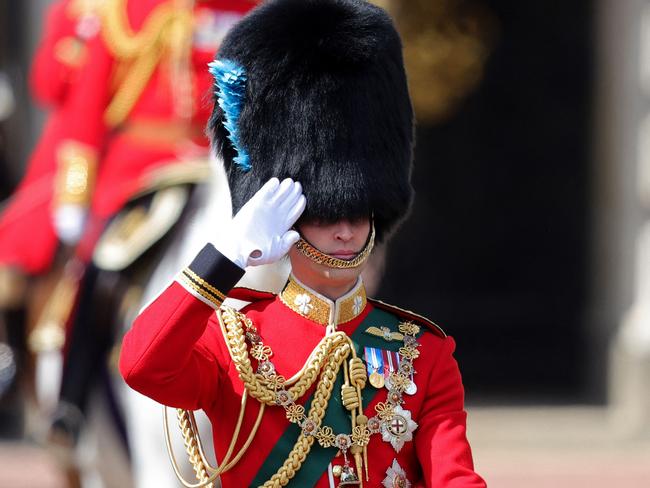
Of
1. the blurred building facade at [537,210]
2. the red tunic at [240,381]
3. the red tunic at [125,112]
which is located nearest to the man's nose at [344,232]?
the red tunic at [240,381]

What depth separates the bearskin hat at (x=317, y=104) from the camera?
7.41 ft

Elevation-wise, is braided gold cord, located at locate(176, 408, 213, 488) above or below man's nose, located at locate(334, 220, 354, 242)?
below

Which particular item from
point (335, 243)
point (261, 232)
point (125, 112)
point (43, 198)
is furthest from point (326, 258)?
point (43, 198)

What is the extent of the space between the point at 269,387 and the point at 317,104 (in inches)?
16.8

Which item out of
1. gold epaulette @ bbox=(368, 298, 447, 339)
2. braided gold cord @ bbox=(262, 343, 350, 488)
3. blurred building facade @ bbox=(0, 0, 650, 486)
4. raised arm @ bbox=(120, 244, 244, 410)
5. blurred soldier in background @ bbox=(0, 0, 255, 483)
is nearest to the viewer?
raised arm @ bbox=(120, 244, 244, 410)

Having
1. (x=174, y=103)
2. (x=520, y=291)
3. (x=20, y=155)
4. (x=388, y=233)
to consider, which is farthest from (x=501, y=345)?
(x=388, y=233)

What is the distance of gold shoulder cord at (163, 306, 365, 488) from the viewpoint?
219cm

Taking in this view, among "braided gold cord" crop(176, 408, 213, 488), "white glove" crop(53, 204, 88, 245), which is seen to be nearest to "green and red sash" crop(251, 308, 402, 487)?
"braided gold cord" crop(176, 408, 213, 488)

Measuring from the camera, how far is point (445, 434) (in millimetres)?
2172

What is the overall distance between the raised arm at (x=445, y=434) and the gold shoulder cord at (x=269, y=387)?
0.11 m

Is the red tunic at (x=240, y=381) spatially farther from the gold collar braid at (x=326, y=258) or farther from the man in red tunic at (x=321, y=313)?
the gold collar braid at (x=326, y=258)

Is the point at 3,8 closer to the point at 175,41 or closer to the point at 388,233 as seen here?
the point at 175,41

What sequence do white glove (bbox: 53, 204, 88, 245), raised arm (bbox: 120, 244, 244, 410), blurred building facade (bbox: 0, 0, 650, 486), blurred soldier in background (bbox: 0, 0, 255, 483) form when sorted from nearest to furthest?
raised arm (bbox: 120, 244, 244, 410) → blurred soldier in background (bbox: 0, 0, 255, 483) → white glove (bbox: 53, 204, 88, 245) → blurred building facade (bbox: 0, 0, 650, 486)

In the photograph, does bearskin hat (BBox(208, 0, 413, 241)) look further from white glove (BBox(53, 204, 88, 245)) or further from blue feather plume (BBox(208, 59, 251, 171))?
white glove (BBox(53, 204, 88, 245))
